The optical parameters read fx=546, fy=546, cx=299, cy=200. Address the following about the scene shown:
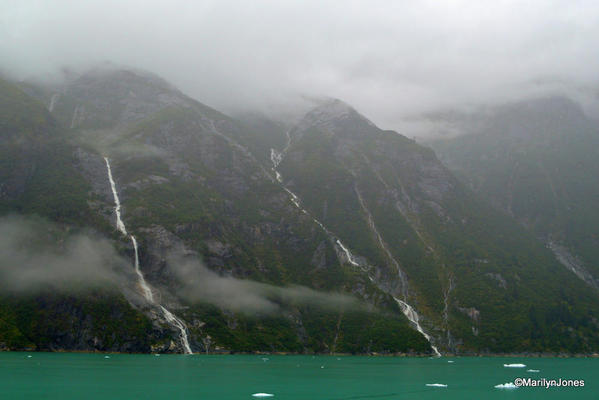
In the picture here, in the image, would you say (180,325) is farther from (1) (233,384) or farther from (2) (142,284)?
(1) (233,384)

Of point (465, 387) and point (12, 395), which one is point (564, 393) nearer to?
point (465, 387)

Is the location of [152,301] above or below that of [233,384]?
above

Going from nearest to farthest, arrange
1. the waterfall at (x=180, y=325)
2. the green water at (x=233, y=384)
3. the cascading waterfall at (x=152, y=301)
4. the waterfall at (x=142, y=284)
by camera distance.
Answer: the green water at (x=233, y=384)
the waterfall at (x=180, y=325)
the cascading waterfall at (x=152, y=301)
the waterfall at (x=142, y=284)

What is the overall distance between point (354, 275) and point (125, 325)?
85700 mm

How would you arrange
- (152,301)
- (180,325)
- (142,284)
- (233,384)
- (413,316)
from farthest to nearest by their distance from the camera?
(413,316), (142,284), (152,301), (180,325), (233,384)

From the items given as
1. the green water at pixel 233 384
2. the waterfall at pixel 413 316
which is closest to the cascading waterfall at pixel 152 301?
the green water at pixel 233 384

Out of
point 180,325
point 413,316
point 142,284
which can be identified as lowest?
point 413,316

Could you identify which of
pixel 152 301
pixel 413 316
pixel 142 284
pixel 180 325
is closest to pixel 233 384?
pixel 180 325

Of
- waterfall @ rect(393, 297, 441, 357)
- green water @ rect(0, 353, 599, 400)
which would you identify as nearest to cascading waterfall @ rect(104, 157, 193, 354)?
green water @ rect(0, 353, 599, 400)

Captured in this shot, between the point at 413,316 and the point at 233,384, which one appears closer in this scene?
the point at 233,384

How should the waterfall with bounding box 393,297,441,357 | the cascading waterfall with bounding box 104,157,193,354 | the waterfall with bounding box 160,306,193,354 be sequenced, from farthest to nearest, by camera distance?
the waterfall with bounding box 393,297,441,357
the cascading waterfall with bounding box 104,157,193,354
the waterfall with bounding box 160,306,193,354

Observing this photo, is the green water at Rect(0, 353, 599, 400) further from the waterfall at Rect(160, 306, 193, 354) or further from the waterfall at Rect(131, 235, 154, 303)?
the waterfall at Rect(131, 235, 154, 303)

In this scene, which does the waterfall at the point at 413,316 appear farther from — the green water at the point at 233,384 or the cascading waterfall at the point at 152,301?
the green water at the point at 233,384

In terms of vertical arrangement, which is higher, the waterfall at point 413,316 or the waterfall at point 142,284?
the waterfall at point 142,284
